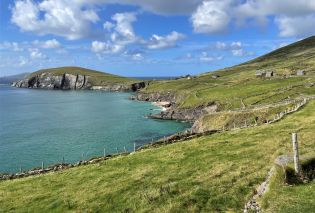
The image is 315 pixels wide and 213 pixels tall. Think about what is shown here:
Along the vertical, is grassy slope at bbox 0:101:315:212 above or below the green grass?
below

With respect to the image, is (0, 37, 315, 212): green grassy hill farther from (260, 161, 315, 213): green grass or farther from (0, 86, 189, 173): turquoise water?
(0, 86, 189, 173): turquoise water

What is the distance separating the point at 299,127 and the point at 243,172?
2240cm

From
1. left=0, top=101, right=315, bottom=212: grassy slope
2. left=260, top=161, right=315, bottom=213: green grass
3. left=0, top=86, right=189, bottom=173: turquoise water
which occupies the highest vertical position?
left=260, top=161, right=315, bottom=213: green grass

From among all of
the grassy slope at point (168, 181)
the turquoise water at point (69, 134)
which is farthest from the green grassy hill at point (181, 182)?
the turquoise water at point (69, 134)

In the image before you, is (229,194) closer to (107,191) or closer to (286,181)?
(286,181)

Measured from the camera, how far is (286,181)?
1025 inches

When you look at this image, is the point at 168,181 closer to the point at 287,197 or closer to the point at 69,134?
the point at 287,197

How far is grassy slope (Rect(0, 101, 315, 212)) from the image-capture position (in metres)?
27.8

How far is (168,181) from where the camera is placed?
106 feet

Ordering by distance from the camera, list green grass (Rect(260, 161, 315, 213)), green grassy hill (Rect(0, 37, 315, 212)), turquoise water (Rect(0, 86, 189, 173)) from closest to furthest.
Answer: green grass (Rect(260, 161, 315, 213)) → green grassy hill (Rect(0, 37, 315, 212)) → turquoise water (Rect(0, 86, 189, 173))

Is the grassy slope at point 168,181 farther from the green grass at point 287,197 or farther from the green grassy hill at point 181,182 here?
the green grass at point 287,197

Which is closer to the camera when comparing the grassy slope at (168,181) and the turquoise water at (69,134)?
the grassy slope at (168,181)

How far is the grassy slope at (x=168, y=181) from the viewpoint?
27844mm

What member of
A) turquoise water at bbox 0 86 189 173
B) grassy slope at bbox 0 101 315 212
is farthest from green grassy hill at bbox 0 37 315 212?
turquoise water at bbox 0 86 189 173
